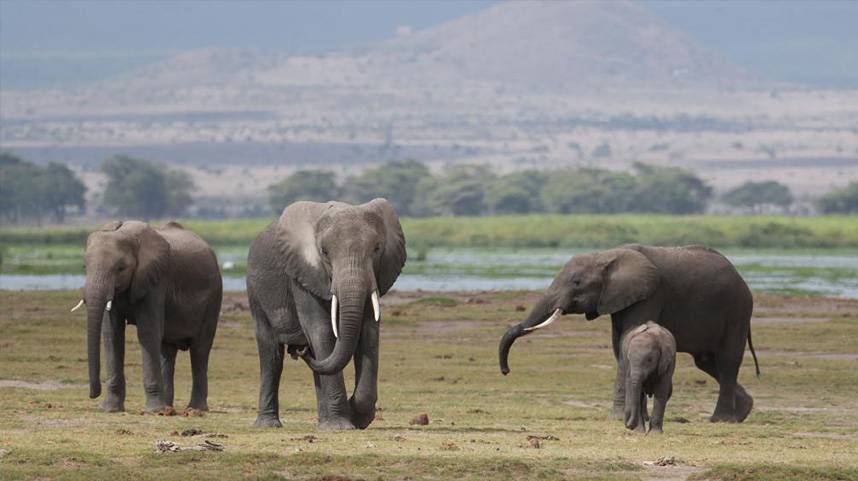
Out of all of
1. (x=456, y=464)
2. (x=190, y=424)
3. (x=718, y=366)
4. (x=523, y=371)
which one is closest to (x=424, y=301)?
(x=523, y=371)

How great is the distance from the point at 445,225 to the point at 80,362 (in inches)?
3265

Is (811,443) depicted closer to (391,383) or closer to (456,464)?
(456,464)

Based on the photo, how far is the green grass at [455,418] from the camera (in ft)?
54.5

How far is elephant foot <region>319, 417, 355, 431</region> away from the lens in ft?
63.0

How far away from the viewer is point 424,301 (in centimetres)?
4616

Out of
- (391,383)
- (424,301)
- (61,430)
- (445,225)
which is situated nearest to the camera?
(61,430)

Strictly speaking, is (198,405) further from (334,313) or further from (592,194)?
(592,194)

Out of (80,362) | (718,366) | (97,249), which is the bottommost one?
(80,362)

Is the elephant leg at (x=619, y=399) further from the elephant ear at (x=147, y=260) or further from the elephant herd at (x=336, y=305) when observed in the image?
the elephant ear at (x=147, y=260)

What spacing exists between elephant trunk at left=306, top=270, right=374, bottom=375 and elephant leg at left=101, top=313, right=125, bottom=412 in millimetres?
3835

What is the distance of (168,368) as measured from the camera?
2311 centimetres

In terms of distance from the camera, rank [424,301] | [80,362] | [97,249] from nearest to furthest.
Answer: [97,249], [80,362], [424,301]

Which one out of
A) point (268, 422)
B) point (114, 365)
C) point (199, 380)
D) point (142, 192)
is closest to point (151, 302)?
point (114, 365)

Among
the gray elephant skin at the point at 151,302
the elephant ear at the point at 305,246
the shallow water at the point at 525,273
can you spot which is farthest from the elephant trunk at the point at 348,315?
the shallow water at the point at 525,273
